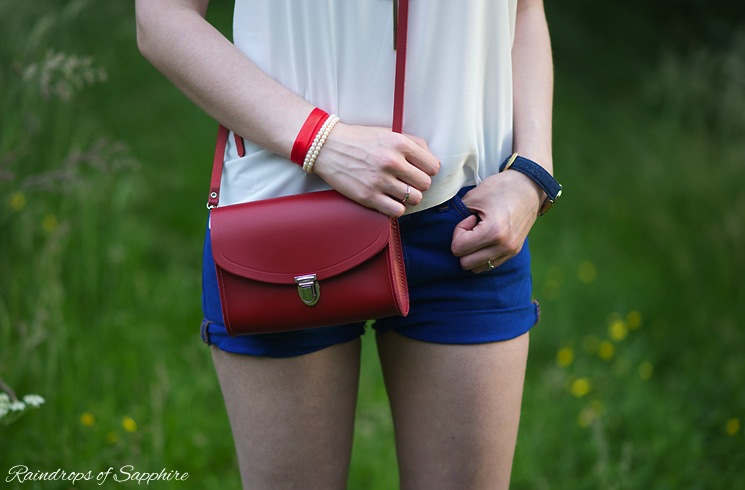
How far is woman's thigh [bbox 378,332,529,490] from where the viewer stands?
4.11ft

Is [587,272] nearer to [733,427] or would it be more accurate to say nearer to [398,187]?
[733,427]

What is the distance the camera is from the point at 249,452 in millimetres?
1280

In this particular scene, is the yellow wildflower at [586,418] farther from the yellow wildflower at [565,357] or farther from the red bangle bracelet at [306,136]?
the red bangle bracelet at [306,136]

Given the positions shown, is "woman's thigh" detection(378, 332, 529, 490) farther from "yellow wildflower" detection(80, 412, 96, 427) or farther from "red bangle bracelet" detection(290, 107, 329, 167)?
"yellow wildflower" detection(80, 412, 96, 427)

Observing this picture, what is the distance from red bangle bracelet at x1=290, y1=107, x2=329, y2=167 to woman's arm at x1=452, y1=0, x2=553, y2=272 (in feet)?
0.89

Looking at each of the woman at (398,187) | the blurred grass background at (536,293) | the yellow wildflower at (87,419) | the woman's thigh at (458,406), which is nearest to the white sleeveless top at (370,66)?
the woman at (398,187)

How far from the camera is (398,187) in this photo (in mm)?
1135

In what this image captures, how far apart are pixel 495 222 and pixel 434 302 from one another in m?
0.17

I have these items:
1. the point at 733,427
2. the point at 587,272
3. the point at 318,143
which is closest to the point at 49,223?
the point at 318,143

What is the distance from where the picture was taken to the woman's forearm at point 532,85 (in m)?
1.30

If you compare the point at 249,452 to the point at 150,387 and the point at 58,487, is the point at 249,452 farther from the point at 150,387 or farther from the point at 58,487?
the point at 150,387

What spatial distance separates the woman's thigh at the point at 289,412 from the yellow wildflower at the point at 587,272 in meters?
2.41

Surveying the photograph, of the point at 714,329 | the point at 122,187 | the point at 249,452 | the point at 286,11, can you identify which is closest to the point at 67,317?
the point at 122,187

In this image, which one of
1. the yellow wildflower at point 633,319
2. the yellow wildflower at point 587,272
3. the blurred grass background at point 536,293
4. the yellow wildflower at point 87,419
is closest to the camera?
the yellow wildflower at point 87,419
